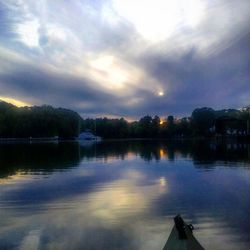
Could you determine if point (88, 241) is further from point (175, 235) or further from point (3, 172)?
point (3, 172)

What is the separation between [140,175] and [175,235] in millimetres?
31655

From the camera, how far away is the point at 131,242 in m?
15.7

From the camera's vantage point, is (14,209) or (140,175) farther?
(140,175)

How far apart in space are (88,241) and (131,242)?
5.76ft

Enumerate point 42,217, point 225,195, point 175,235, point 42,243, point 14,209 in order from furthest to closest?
point 225,195 → point 14,209 → point 42,217 → point 42,243 → point 175,235

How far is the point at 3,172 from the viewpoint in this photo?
4109cm

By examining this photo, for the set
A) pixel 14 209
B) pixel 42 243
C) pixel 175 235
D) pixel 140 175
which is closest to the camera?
pixel 175 235

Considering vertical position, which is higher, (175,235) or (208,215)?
(175,235)

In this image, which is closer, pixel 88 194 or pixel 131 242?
pixel 131 242

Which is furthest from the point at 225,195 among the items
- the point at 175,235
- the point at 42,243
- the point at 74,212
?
the point at 175,235

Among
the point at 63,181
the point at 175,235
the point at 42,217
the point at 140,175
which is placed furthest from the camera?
the point at 140,175

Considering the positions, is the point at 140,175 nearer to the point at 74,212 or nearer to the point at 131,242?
the point at 74,212

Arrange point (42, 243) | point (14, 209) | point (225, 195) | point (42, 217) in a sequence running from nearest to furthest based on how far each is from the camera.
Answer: point (42, 243), point (42, 217), point (14, 209), point (225, 195)

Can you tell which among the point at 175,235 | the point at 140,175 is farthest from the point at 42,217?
the point at 140,175
